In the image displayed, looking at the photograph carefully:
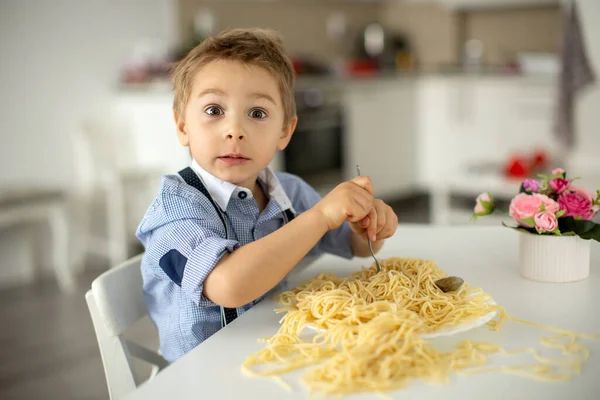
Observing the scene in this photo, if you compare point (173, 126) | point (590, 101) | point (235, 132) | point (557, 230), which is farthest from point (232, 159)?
point (590, 101)

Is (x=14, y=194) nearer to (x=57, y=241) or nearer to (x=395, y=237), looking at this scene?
(x=57, y=241)

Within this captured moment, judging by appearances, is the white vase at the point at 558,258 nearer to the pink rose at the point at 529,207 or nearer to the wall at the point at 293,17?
the pink rose at the point at 529,207

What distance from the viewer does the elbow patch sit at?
979mm

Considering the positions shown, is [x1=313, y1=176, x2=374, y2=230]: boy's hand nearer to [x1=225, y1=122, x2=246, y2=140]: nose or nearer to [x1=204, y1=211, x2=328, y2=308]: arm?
[x1=204, y1=211, x2=328, y2=308]: arm

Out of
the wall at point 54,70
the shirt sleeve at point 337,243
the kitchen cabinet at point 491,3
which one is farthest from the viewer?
the kitchen cabinet at point 491,3

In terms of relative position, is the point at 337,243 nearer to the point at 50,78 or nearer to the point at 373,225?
the point at 373,225

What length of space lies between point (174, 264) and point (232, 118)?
25 cm

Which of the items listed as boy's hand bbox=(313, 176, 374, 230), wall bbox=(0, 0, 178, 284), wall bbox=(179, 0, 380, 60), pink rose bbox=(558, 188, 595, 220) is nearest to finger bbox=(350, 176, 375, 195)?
boy's hand bbox=(313, 176, 374, 230)

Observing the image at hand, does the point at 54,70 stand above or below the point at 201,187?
above

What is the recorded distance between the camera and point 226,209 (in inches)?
44.7

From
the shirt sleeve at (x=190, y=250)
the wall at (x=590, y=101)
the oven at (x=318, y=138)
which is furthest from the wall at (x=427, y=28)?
the shirt sleeve at (x=190, y=250)

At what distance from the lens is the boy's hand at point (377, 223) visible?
1.08 metres

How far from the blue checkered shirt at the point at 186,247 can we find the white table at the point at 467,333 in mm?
99

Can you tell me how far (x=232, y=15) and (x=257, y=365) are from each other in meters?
4.04
